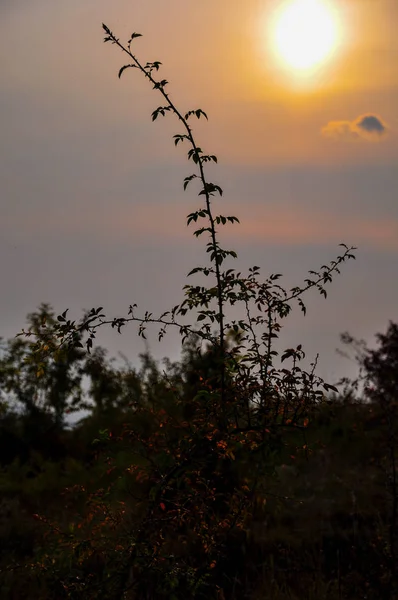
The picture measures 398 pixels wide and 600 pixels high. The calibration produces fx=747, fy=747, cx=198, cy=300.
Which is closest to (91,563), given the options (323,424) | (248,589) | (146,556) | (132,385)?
(248,589)

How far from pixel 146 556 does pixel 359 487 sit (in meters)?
5.77

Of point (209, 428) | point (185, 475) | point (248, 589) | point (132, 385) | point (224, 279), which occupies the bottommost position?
point (248, 589)

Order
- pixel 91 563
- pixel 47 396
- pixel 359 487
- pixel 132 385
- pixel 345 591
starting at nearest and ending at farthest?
pixel 345 591 → pixel 91 563 → pixel 359 487 → pixel 132 385 → pixel 47 396

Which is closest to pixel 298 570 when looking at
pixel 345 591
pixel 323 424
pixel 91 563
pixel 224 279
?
pixel 345 591

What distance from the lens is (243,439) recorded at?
15.0 feet

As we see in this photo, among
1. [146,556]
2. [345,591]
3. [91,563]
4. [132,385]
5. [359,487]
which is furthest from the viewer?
[132,385]

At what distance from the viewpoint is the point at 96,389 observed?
45.9 ft

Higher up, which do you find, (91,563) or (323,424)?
(323,424)

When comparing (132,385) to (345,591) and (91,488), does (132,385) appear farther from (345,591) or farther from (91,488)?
(345,591)

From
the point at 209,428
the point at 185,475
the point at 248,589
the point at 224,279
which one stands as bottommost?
the point at 248,589

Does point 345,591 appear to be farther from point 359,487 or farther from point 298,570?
point 359,487

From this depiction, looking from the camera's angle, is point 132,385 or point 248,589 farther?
point 132,385

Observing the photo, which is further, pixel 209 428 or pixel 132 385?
pixel 132 385

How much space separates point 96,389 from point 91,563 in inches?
263
